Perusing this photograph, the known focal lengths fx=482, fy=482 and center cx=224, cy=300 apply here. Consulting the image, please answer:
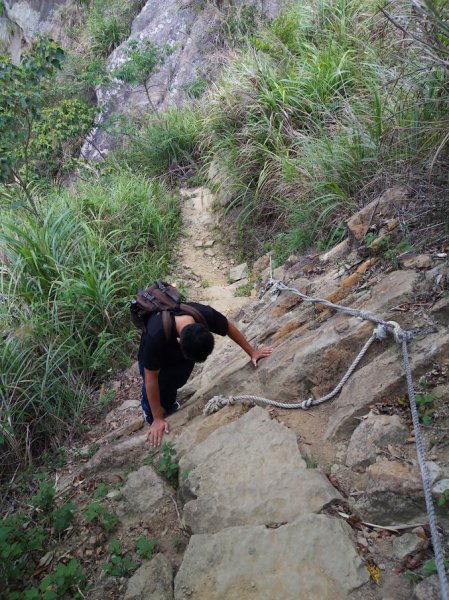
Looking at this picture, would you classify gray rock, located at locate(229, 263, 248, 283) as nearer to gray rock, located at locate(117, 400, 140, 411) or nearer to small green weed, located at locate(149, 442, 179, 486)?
gray rock, located at locate(117, 400, 140, 411)

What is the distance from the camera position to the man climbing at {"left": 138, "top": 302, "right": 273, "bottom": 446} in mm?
2521

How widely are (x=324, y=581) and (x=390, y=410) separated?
86cm

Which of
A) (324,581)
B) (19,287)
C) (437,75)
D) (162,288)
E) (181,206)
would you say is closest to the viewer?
(324,581)

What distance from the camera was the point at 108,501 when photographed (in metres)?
2.70

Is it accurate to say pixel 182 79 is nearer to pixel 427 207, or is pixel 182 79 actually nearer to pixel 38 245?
pixel 38 245

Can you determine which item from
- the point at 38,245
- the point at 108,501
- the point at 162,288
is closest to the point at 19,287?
the point at 38,245

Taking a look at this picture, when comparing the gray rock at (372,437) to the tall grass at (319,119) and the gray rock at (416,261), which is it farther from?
the tall grass at (319,119)

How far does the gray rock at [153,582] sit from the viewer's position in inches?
78.2

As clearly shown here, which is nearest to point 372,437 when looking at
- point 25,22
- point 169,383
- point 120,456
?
point 169,383

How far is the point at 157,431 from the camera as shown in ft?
9.93

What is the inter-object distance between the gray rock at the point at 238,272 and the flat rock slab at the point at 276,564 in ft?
12.4

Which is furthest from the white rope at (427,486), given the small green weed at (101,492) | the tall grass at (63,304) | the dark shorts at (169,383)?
the tall grass at (63,304)

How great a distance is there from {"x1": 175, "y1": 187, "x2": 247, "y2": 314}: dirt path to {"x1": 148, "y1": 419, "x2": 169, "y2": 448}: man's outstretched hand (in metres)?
1.93

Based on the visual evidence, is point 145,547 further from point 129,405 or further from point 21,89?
point 21,89
